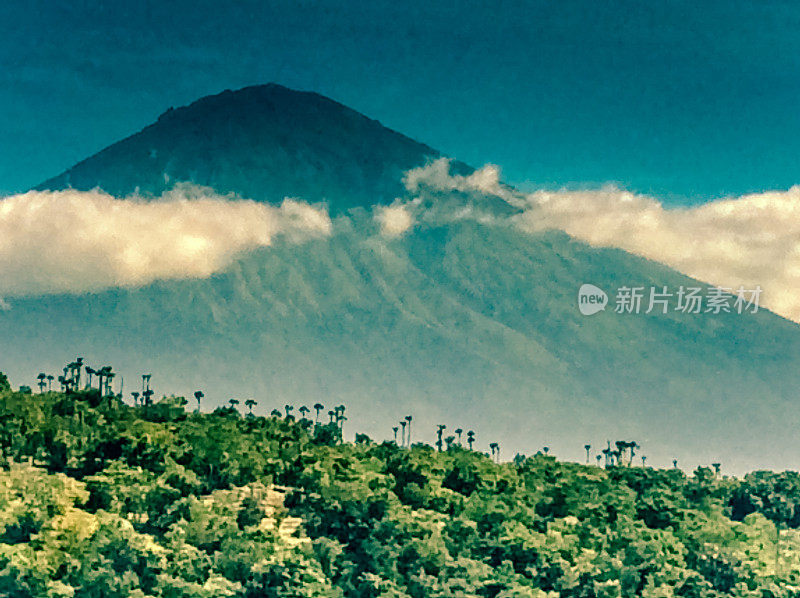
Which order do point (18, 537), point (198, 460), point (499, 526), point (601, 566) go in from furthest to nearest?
point (198, 460) → point (499, 526) → point (601, 566) → point (18, 537)

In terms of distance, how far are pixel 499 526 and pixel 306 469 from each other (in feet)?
32.3

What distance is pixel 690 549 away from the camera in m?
55.9

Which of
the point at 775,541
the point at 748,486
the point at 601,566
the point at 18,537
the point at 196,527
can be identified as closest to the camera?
the point at 18,537

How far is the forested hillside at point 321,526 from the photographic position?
135 ft

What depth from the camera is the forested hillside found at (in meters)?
41.2

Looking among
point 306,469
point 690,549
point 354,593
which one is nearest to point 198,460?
point 306,469

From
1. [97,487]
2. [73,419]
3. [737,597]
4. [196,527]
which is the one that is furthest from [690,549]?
[73,419]

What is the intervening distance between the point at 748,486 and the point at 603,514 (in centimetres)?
3449

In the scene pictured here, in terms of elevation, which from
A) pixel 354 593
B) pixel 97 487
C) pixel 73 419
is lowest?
pixel 354 593

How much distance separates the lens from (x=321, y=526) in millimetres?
51688

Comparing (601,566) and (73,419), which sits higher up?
(73,419)

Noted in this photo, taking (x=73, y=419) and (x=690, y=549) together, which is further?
(x=73, y=419)

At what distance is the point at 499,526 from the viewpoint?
52812 millimetres

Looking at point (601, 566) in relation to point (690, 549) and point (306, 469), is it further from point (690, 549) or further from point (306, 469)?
point (306, 469)
